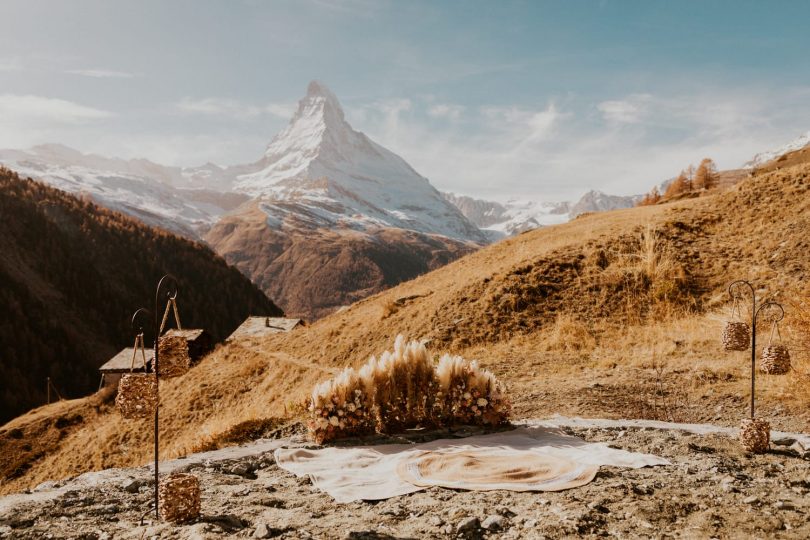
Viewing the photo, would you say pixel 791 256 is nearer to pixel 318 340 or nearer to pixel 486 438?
pixel 486 438

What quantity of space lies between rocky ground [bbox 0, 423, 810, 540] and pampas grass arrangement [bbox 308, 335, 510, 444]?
5.15ft

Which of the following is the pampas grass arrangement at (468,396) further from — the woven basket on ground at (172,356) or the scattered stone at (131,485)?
the scattered stone at (131,485)

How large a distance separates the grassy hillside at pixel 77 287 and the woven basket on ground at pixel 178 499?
7506 centimetres

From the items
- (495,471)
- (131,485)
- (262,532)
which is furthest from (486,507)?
(131,485)

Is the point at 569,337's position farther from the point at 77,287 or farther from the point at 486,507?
the point at 77,287

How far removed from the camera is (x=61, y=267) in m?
99.1

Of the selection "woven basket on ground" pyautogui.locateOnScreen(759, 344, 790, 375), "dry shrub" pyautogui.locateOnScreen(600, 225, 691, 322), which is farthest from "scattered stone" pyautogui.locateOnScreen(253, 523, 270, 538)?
"dry shrub" pyautogui.locateOnScreen(600, 225, 691, 322)

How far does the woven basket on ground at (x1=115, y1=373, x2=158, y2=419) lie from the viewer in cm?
544

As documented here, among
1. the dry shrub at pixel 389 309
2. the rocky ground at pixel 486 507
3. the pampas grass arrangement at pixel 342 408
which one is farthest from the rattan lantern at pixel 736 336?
the dry shrub at pixel 389 309

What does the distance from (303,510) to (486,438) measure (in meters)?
3.47

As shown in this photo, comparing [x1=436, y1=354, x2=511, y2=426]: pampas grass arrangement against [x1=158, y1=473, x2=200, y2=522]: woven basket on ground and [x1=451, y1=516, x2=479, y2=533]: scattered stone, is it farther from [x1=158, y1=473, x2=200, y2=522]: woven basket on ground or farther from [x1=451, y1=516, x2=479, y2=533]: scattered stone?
[x1=158, y1=473, x2=200, y2=522]: woven basket on ground

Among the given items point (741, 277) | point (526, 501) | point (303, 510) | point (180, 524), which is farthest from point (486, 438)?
point (741, 277)

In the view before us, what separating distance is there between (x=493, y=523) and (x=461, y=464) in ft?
6.65

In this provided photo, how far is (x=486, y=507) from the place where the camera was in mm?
5297
